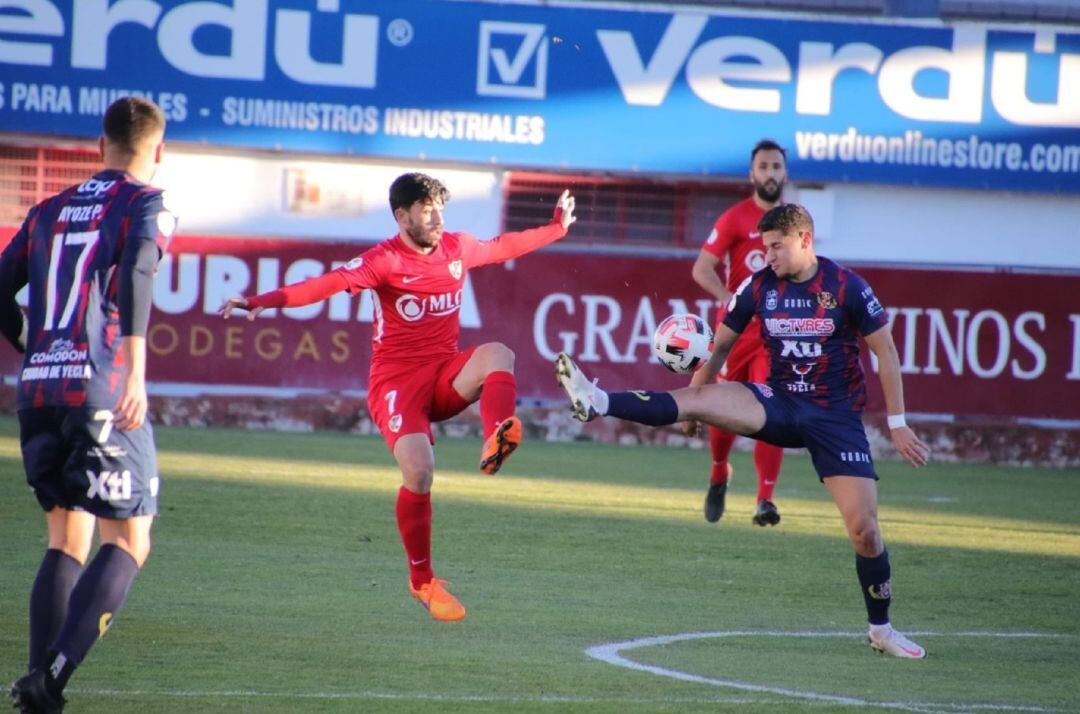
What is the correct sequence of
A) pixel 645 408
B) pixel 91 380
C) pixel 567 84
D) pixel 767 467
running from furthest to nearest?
pixel 567 84 → pixel 767 467 → pixel 645 408 → pixel 91 380

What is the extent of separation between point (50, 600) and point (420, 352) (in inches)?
126

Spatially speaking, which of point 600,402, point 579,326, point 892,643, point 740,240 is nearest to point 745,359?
point 740,240

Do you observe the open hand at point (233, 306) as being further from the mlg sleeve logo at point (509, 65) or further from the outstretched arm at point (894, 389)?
the mlg sleeve logo at point (509, 65)

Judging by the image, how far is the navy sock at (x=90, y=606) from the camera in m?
5.34

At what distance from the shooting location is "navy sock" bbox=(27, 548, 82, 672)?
556cm

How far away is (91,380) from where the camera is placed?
214 inches

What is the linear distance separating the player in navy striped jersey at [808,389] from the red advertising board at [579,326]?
1080 centimetres

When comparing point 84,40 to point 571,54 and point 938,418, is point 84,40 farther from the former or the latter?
point 938,418

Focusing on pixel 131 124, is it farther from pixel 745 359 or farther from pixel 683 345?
pixel 745 359

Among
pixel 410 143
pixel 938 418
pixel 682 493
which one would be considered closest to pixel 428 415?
pixel 682 493

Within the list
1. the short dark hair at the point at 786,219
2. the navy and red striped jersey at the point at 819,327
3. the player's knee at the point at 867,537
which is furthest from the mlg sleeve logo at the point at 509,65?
the player's knee at the point at 867,537

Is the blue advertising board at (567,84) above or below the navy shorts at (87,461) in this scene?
above

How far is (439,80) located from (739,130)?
3942 mm

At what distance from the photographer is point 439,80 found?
70.2 feet
